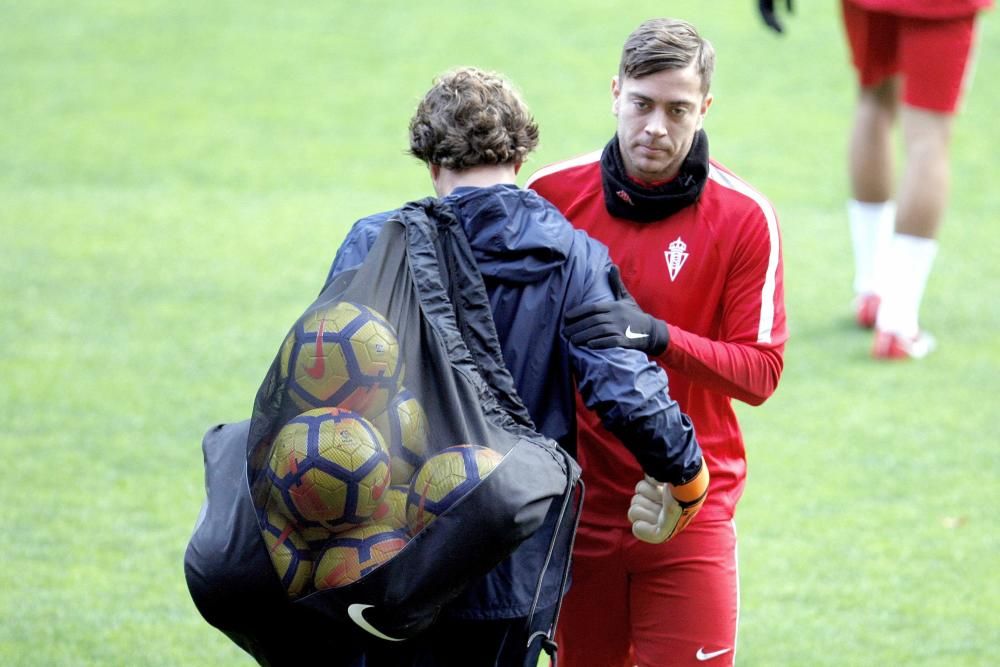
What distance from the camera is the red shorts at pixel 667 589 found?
3303 mm

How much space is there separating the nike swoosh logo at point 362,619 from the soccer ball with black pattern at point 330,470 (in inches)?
5.6

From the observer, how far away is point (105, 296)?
7605 mm

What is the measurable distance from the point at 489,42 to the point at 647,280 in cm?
916

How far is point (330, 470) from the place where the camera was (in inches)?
100

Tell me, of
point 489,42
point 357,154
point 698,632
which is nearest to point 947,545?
point 698,632

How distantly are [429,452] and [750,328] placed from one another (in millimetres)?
923

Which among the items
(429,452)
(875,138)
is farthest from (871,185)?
(429,452)

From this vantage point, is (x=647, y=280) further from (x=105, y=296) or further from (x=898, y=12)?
(x=105, y=296)

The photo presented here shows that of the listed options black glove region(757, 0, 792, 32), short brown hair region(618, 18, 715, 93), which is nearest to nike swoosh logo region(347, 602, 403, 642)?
short brown hair region(618, 18, 715, 93)

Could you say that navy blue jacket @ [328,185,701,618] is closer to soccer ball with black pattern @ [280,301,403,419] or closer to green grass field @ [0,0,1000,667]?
soccer ball with black pattern @ [280,301,403,419]

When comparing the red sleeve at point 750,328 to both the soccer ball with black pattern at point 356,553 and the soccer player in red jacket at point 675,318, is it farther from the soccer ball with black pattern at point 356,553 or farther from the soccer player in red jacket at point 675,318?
the soccer ball with black pattern at point 356,553

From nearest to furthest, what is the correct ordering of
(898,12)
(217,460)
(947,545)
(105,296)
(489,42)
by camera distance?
(217,460) < (947,545) < (898,12) < (105,296) < (489,42)

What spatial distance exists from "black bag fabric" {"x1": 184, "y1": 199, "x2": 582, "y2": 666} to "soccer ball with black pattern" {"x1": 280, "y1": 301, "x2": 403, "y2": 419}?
20 mm

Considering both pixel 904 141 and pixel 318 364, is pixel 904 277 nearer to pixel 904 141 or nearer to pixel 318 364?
pixel 904 141
